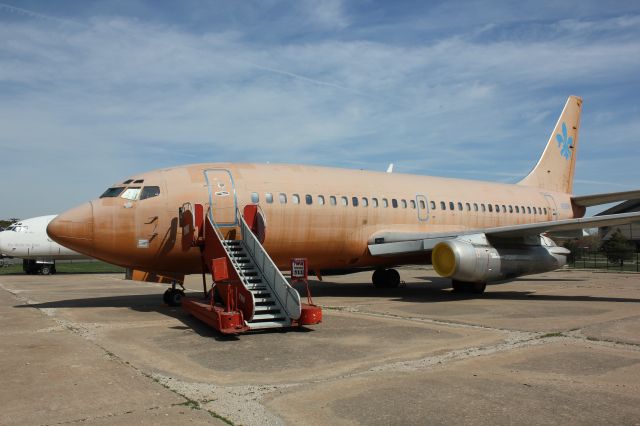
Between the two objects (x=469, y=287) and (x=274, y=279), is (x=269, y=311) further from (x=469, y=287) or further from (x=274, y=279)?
(x=469, y=287)

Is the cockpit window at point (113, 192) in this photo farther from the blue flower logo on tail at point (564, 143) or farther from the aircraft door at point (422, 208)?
the blue flower logo on tail at point (564, 143)

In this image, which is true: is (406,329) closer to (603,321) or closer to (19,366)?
(603,321)

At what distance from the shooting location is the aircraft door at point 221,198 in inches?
519

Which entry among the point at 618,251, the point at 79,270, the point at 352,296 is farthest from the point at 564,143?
the point at 79,270

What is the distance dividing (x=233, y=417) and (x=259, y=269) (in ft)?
20.2

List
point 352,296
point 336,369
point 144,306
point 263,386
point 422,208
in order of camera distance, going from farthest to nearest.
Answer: point 422,208
point 352,296
point 144,306
point 336,369
point 263,386

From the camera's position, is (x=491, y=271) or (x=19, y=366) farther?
(x=491, y=271)

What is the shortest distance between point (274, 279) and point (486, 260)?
7.04 m

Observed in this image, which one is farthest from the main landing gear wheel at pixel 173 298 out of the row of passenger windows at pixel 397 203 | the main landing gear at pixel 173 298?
the row of passenger windows at pixel 397 203

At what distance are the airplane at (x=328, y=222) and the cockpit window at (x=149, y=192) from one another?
0.02 meters

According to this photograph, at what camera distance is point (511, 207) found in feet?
68.6

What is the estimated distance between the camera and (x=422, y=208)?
17.7m

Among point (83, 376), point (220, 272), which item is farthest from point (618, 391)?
point (220, 272)

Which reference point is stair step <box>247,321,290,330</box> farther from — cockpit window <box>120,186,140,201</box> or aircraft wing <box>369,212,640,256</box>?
aircraft wing <box>369,212,640,256</box>
